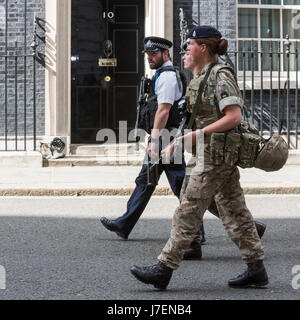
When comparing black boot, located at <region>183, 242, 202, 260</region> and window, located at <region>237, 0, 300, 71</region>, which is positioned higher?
window, located at <region>237, 0, 300, 71</region>

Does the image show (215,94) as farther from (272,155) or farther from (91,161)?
(91,161)

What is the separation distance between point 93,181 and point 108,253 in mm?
4182

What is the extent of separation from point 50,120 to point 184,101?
26.2ft

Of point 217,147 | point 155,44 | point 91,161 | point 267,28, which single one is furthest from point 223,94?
point 267,28

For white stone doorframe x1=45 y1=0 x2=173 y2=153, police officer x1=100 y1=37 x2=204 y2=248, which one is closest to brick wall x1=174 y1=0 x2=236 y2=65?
white stone doorframe x1=45 y1=0 x2=173 y2=153

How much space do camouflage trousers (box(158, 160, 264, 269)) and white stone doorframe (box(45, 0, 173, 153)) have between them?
782cm

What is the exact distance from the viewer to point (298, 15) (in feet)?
45.7

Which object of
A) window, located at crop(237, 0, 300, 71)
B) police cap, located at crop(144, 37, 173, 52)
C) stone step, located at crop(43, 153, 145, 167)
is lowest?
stone step, located at crop(43, 153, 145, 167)

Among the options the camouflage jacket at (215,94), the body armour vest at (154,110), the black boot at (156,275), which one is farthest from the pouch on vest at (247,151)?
the body armour vest at (154,110)

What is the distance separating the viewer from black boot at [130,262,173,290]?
16.0 ft

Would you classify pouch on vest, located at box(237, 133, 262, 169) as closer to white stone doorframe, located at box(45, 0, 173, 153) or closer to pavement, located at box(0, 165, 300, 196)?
pavement, located at box(0, 165, 300, 196)

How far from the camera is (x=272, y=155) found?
4.84 m

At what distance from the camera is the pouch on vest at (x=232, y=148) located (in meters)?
4.83
